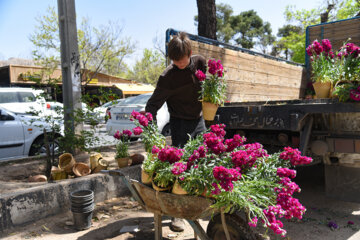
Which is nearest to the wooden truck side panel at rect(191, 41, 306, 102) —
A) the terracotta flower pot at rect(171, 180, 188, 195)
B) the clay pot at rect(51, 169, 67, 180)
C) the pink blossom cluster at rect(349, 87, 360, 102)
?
the pink blossom cluster at rect(349, 87, 360, 102)

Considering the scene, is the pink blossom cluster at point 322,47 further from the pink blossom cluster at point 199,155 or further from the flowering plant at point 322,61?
the pink blossom cluster at point 199,155

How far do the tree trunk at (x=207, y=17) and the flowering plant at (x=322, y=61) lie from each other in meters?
3.24

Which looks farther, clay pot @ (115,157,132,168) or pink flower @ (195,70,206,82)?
clay pot @ (115,157,132,168)

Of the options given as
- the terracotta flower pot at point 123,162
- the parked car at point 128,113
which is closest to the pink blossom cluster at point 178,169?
the terracotta flower pot at point 123,162

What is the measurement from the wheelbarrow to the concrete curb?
162 cm

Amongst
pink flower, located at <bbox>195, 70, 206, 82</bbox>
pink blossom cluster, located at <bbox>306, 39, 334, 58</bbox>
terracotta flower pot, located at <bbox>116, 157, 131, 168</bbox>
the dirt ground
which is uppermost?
pink blossom cluster, located at <bbox>306, 39, 334, 58</bbox>

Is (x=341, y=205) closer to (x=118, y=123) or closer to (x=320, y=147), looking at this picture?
(x=320, y=147)

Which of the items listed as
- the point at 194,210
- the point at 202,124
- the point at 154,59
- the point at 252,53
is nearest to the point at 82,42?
the point at 154,59

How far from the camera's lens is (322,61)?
360cm

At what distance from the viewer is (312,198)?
158 inches

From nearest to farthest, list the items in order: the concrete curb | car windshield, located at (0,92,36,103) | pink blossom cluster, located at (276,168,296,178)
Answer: pink blossom cluster, located at (276,168,296,178) → the concrete curb → car windshield, located at (0,92,36,103)

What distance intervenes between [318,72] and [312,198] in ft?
5.85

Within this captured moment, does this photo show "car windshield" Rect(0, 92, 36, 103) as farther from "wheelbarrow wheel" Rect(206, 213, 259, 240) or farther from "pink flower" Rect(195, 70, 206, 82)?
"wheelbarrow wheel" Rect(206, 213, 259, 240)

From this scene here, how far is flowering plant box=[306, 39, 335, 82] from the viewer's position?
3.44 meters
